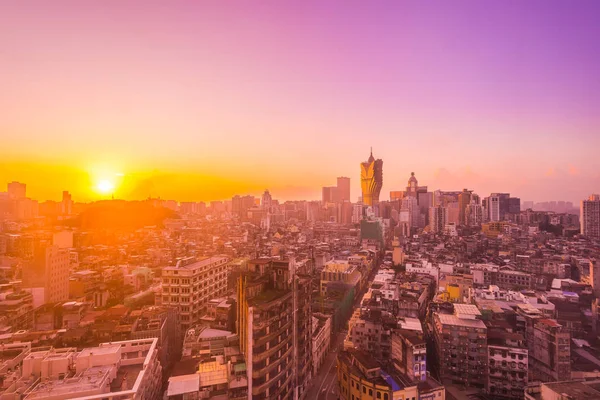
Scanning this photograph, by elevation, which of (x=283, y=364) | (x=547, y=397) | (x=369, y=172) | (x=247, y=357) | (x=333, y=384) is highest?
(x=369, y=172)

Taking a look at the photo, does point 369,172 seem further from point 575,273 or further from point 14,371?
point 14,371

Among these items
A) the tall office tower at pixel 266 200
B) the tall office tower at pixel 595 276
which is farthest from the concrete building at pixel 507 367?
the tall office tower at pixel 266 200

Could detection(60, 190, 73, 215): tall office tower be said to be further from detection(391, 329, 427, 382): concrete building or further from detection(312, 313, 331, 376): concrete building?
detection(391, 329, 427, 382): concrete building

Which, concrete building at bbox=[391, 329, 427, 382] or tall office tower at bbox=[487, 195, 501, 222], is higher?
tall office tower at bbox=[487, 195, 501, 222]

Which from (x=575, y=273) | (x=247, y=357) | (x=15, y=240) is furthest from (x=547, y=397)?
(x=15, y=240)

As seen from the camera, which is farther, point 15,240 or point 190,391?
point 15,240

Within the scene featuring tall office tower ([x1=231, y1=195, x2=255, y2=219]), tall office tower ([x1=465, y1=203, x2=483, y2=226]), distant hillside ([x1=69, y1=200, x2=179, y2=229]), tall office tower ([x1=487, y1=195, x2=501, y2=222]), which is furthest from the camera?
tall office tower ([x1=231, y1=195, x2=255, y2=219])

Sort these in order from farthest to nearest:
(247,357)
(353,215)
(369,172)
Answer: (369,172), (353,215), (247,357)

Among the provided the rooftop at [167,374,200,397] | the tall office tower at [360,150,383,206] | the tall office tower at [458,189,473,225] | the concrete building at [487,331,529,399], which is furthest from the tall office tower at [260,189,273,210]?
the rooftop at [167,374,200,397]
